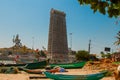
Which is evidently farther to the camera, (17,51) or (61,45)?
(17,51)

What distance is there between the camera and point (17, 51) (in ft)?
391

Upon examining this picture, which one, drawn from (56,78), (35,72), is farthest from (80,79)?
(35,72)

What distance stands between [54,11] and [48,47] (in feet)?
43.2

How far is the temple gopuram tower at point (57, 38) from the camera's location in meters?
97.5

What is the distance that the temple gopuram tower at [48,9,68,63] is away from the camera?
320 ft

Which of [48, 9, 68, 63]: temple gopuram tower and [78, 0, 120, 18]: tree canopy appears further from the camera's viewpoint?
[48, 9, 68, 63]: temple gopuram tower

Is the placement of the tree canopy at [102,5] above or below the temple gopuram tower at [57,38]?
below

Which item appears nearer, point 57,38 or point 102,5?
point 102,5

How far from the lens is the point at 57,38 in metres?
99.4

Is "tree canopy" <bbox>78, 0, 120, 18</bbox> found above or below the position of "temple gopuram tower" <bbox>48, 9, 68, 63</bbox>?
below

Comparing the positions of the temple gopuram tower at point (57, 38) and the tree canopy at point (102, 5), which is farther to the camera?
the temple gopuram tower at point (57, 38)

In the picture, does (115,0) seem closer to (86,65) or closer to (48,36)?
(86,65)

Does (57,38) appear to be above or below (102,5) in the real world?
above

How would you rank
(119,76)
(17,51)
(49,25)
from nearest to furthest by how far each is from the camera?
1. (119,76)
2. (49,25)
3. (17,51)
